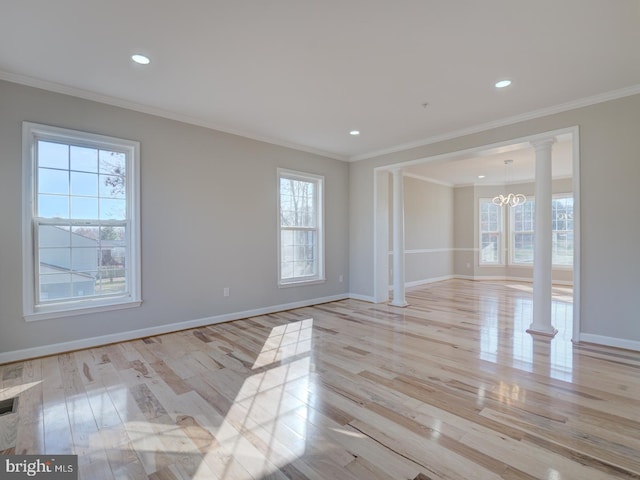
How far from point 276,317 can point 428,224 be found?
5265mm

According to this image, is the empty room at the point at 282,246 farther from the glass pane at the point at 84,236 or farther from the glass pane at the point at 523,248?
the glass pane at the point at 523,248

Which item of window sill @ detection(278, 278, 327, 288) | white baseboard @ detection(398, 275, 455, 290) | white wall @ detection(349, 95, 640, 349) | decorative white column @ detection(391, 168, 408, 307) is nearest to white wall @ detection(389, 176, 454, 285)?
white baseboard @ detection(398, 275, 455, 290)

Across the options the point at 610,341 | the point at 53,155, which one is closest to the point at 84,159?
the point at 53,155

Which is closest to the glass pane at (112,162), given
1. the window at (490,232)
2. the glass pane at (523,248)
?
the window at (490,232)

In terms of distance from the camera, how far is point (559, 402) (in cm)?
222

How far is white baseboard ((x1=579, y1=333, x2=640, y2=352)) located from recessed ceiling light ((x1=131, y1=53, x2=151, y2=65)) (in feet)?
17.4

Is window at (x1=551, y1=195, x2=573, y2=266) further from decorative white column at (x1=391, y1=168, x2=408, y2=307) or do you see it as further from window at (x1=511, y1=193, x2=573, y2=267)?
decorative white column at (x1=391, y1=168, x2=408, y2=307)

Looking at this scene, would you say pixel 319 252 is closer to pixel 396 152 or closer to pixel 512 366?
pixel 396 152

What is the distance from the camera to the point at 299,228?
211 inches

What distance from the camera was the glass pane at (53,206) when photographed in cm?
313

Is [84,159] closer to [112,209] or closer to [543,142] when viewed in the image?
[112,209]

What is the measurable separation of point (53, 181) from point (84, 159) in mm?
376

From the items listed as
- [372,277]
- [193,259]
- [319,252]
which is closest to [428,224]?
[372,277]

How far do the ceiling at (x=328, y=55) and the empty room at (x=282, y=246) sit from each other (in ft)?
0.08
